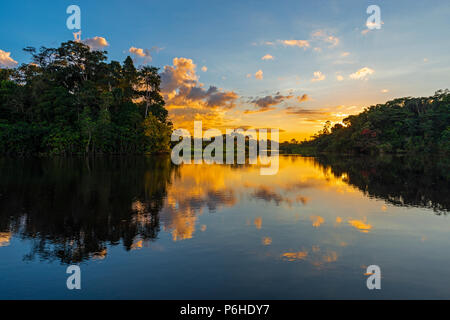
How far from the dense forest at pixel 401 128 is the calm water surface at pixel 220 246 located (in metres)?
75.3

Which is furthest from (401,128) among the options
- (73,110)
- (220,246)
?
(220,246)

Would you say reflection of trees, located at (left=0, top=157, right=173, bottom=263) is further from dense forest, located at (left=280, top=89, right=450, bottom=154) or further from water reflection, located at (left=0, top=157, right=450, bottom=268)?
dense forest, located at (left=280, top=89, right=450, bottom=154)

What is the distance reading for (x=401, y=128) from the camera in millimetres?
85000

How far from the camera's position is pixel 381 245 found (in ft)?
27.6

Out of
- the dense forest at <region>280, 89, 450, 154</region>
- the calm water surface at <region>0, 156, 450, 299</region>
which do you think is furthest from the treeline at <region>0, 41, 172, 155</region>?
the dense forest at <region>280, 89, 450, 154</region>

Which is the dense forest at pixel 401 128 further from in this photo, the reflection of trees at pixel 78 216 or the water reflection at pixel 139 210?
the reflection of trees at pixel 78 216

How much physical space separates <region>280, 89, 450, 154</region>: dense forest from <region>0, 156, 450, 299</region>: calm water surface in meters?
75.3

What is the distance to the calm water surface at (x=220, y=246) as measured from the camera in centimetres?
579

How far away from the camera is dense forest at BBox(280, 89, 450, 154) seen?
7944 centimetres

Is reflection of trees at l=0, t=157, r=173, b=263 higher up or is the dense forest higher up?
the dense forest
